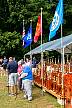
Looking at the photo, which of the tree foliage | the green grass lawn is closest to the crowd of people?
the green grass lawn

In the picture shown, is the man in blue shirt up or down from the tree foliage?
up

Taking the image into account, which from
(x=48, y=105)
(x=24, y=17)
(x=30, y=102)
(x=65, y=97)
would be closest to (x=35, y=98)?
(x=30, y=102)

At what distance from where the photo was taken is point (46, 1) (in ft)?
162

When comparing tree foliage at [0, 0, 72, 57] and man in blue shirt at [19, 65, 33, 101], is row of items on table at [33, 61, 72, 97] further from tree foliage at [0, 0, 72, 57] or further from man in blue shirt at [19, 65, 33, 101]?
tree foliage at [0, 0, 72, 57]

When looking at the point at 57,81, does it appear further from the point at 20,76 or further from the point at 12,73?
the point at 12,73

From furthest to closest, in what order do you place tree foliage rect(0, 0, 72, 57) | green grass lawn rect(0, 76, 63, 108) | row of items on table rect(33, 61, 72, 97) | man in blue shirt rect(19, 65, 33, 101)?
tree foliage rect(0, 0, 72, 57) < man in blue shirt rect(19, 65, 33, 101) < green grass lawn rect(0, 76, 63, 108) < row of items on table rect(33, 61, 72, 97)

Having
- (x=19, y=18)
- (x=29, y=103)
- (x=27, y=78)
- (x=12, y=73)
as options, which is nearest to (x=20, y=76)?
(x=27, y=78)

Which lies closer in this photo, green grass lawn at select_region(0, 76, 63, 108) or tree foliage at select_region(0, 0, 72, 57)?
green grass lawn at select_region(0, 76, 63, 108)

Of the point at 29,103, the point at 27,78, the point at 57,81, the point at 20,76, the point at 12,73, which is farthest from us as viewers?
the point at 12,73

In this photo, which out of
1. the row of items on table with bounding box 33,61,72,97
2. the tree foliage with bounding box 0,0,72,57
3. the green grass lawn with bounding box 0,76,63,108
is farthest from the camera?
the tree foliage with bounding box 0,0,72,57

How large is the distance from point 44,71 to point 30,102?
4280mm

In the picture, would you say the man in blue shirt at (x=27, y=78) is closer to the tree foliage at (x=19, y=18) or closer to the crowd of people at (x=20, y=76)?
the crowd of people at (x=20, y=76)

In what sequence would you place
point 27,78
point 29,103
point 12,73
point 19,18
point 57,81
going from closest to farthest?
point 29,103 → point 57,81 → point 27,78 → point 12,73 → point 19,18

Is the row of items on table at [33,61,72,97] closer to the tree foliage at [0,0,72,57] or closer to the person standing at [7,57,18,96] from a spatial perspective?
the person standing at [7,57,18,96]
